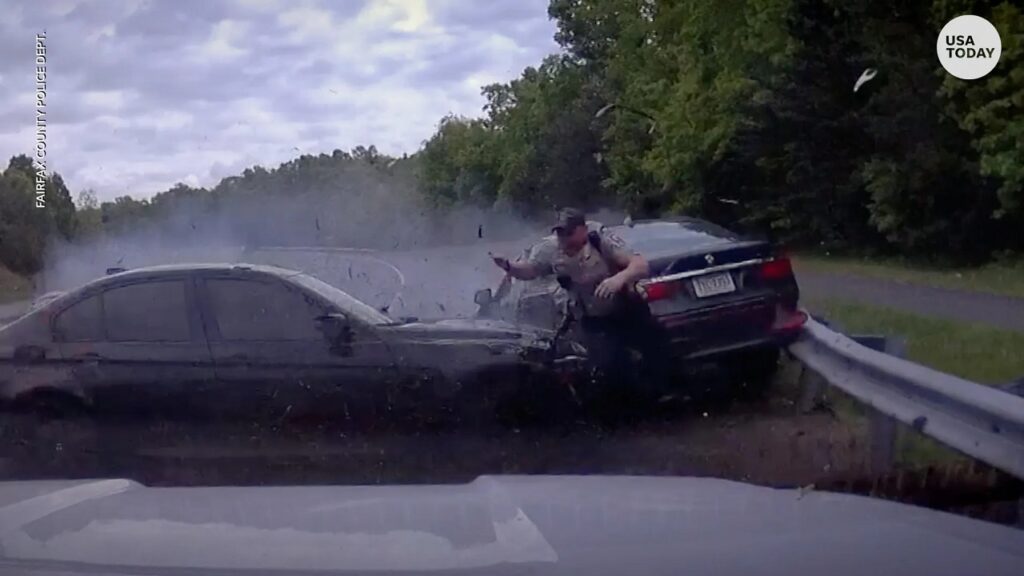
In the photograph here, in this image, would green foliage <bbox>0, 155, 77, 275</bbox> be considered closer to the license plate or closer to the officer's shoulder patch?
the officer's shoulder patch

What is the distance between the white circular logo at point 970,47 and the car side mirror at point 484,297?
81.1 inches

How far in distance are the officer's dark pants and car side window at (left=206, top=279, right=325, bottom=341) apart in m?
1.16

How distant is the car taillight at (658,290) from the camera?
5625 millimetres

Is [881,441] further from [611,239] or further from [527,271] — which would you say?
[527,271]

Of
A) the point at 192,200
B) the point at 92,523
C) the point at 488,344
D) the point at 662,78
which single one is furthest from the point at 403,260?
the point at 92,523

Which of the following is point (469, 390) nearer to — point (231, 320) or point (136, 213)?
point (231, 320)

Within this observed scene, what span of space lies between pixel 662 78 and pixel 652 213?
59 cm

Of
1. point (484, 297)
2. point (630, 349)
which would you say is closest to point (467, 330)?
point (484, 297)

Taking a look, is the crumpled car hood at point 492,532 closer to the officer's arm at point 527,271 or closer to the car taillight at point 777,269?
the officer's arm at point 527,271

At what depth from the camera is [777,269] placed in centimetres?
582

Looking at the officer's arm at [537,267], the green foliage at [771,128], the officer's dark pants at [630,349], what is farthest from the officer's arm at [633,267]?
the green foliage at [771,128]

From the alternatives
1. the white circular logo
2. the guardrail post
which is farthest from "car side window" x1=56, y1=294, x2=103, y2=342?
the white circular logo

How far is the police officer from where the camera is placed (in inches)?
221

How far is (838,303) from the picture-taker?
20.5 feet
